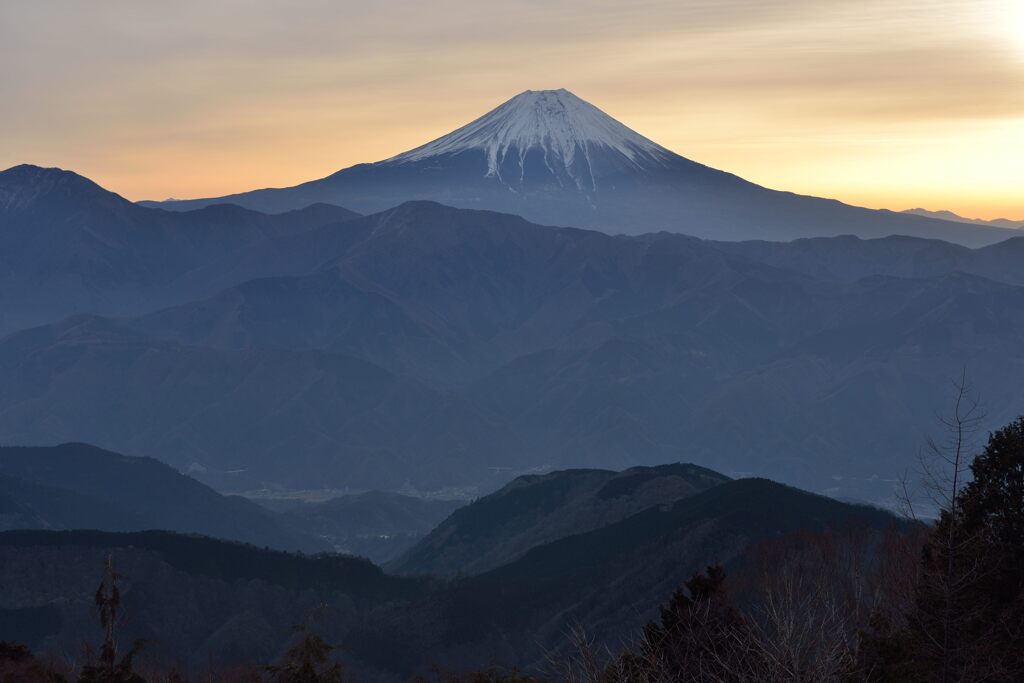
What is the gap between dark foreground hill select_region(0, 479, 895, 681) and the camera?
11031 centimetres

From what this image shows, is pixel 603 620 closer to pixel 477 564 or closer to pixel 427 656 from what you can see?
pixel 427 656

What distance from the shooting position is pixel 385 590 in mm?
130125

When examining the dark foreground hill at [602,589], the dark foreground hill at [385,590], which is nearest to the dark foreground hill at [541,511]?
the dark foreground hill at [385,590]

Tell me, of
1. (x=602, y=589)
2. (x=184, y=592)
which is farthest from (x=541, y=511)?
(x=184, y=592)

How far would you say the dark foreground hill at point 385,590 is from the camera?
362ft

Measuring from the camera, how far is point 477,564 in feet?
512

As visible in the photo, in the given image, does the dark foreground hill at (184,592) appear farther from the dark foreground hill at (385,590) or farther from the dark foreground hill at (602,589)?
the dark foreground hill at (602,589)

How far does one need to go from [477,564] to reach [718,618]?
4397 inches

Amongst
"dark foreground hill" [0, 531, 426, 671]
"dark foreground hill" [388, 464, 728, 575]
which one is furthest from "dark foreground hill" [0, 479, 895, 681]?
"dark foreground hill" [388, 464, 728, 575]

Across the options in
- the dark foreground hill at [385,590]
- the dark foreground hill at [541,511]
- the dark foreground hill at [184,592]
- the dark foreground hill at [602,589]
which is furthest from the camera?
the dark foreground hill at [541,511]

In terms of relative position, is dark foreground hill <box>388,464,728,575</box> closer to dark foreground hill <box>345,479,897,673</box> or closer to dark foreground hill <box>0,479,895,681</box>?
dark foreground hill <box>0,479,895,681</box>

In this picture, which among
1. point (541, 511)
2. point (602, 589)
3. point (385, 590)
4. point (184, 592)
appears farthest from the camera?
point (541, 511)

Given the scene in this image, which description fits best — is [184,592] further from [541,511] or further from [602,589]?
[541,511]

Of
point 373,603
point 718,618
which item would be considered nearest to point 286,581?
point 373,603
